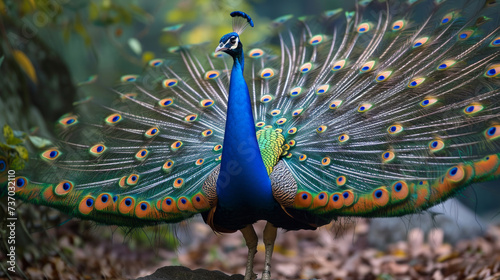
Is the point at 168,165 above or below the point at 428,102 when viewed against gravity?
below

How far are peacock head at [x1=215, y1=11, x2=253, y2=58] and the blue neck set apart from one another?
0.14 feet

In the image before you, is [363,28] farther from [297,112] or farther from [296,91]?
[297,112]

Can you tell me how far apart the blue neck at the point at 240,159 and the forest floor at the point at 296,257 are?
61.5 inches

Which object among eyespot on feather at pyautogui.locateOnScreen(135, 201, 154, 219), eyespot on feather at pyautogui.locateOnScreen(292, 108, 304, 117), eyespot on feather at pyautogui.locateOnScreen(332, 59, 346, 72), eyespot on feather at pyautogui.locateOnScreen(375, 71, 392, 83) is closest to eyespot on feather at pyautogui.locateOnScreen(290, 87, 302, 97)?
eyespot on feather at pyautogui.locateOnScreen(292, 108, 304, 117)

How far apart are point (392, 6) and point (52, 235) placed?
11.3 feet

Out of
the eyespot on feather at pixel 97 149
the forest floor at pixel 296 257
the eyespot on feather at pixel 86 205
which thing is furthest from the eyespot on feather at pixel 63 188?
the forest floor at pixel 296 257

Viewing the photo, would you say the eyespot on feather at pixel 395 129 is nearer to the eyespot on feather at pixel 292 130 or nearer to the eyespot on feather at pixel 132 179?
the eyespot on feather at pixel 292 130

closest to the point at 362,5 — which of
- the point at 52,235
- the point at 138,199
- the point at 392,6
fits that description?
the point at 392,6

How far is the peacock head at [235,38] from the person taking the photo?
270 cm

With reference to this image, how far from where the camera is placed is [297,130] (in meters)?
3.16

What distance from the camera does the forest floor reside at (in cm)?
432

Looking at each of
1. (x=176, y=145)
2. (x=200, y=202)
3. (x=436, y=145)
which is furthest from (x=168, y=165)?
(x=436, y=145)

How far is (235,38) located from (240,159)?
2.06 ft

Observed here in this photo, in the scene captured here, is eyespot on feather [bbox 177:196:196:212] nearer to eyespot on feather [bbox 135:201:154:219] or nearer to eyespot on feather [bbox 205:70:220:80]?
eyespot on feather [bbox 135:201:154:219]
